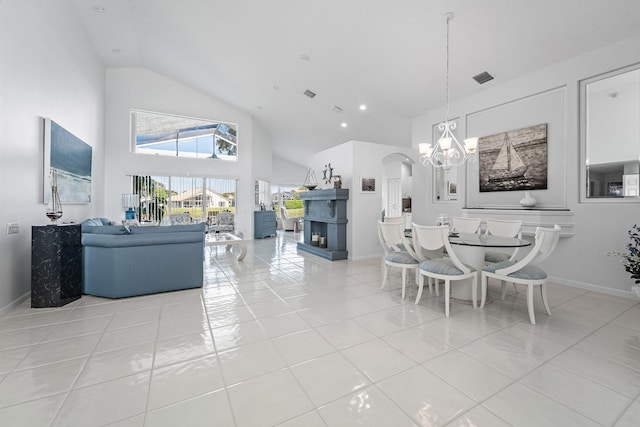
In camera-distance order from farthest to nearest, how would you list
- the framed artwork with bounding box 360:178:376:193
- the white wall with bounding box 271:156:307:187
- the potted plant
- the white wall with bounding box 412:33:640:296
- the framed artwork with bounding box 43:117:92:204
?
the white wall with bounding box 271:156:307:187 < the framed artwork with bounding box 360:178:376:193 < the framed artwork with bounding box 43:117:92:204 < the white wall with bounding box 412:33:640:296 < the potted plant

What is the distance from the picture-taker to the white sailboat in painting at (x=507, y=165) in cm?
436

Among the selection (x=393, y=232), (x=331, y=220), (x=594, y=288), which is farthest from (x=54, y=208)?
(x=594, y=288)

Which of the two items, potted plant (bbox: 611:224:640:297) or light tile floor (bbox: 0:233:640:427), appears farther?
potted plant (bbox: 611:224:640:297)

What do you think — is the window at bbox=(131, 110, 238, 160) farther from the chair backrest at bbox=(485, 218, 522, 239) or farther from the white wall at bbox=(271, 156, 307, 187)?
the chair backrest at bbox=(485, 218, 522, 239)

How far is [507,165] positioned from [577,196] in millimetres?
1079

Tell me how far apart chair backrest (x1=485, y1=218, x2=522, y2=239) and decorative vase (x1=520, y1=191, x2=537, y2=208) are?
630mm

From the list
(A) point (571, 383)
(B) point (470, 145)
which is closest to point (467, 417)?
(A) point (571, 383)

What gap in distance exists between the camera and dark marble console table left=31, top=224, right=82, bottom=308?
2846mm

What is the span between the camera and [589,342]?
221 cm

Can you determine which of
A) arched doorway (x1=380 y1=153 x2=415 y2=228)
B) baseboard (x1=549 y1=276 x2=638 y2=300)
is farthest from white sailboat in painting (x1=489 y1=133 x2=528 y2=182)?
arched doorway (x1=380 y1=153 x2=415 y2=228)

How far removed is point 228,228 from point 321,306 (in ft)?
17.3

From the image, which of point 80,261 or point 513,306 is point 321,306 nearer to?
point 513,306

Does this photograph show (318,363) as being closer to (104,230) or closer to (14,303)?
(104,230)

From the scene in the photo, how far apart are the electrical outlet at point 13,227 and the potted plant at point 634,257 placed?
22.6 feet
